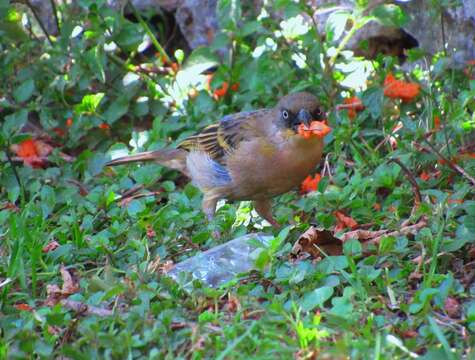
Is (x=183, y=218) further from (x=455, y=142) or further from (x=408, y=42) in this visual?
(x=408, y=42)

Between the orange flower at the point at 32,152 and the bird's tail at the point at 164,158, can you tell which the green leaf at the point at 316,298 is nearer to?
the bird's tail at the point at 164,158

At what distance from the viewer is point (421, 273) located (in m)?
4.83

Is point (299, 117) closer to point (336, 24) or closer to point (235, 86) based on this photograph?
point (336, 24)

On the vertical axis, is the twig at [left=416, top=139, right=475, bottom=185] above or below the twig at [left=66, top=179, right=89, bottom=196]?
below

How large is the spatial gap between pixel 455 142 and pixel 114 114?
266 centimetres

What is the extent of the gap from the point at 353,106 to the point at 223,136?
1.11m

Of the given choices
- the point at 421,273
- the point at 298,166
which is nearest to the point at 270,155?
the point at 298,166

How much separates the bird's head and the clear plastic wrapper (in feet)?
3.18

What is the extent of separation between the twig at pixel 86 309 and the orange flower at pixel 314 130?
192 centimetres

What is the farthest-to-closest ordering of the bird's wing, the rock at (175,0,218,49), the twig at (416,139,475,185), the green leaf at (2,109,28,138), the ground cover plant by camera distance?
the rock at (175,0,218,49) → the green leaf at (2,109,28,138) → the bird's wing → the twig at (416,139,475,185) → the ground cover plant

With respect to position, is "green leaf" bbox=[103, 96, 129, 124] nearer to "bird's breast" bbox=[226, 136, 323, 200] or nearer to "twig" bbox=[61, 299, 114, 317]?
"bird's breast" bbox=[226, 136, 323, 200]

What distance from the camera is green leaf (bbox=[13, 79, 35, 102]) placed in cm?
732

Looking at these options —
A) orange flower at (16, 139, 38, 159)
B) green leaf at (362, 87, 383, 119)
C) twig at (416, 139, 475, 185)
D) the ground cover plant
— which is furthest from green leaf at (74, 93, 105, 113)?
twig at (416, 139, 475, 185)

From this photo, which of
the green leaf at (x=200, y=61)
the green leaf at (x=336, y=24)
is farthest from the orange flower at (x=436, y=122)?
the green leaf at (x=200, y=61)
